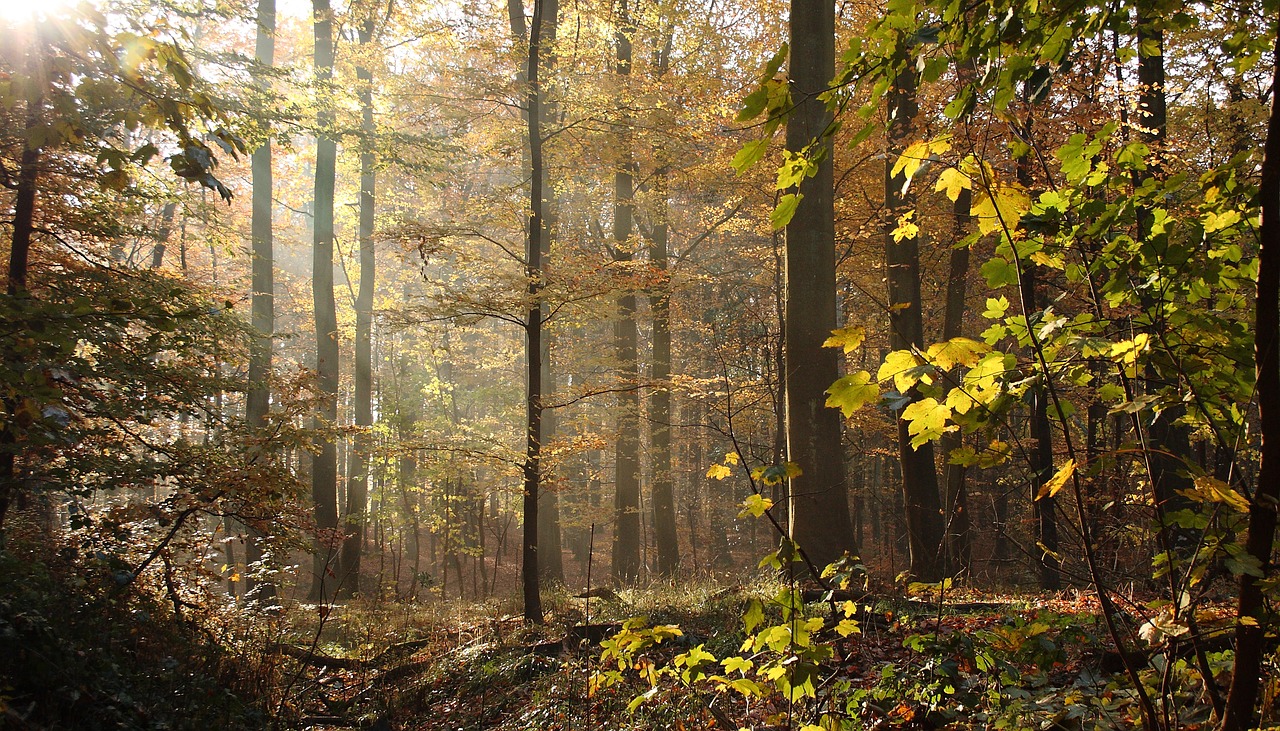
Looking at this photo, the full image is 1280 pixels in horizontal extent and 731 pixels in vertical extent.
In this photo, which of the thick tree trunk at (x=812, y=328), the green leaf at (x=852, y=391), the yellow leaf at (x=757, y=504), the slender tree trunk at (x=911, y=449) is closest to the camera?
the green leaf at (x=852, y=391)

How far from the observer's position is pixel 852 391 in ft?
5.46

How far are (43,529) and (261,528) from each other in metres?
2.37

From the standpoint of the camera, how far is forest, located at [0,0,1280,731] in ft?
5.72

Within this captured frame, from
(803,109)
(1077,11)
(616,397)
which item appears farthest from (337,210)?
(1077,11)

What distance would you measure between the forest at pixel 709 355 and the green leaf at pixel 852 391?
16 millimetres

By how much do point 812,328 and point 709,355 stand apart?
1113 centimetres

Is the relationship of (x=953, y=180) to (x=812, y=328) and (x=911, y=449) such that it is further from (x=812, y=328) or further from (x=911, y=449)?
(x=911, y=449)

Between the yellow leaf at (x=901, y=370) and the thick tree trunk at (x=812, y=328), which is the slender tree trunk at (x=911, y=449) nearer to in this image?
the thick tree trunk at (x=812, y=328)

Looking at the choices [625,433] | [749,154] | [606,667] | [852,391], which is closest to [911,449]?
[606,667]

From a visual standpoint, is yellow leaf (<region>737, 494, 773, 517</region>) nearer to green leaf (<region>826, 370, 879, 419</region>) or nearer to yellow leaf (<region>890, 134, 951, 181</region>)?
green leaf (<region>826, 370, 879, 419</region>)

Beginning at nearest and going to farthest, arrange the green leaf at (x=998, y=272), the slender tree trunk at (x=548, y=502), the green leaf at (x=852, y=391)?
the green leaf at (x=852, y=391) → the green leaf at (x=998, y=272) → the slender tree trunk at (x=548, y=502)

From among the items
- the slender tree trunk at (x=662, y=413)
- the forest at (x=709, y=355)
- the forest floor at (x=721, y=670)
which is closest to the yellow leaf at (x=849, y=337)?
the forest at (x=709, y=355)

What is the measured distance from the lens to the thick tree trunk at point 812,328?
769 cm

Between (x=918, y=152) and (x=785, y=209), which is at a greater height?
(x=918, y=152)
